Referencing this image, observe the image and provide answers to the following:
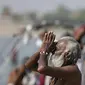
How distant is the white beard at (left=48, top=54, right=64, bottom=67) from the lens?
6.35 meters

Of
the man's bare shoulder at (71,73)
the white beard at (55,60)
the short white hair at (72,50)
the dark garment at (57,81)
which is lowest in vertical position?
the dark garment at (57,81)

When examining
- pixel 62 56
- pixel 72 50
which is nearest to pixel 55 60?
pixel 62 56

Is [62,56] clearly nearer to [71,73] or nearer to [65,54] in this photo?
[65,54]

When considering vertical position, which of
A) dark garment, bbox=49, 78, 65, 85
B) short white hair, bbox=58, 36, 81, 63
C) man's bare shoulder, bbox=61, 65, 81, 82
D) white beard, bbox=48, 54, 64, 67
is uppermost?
short white hair, bbox=58, 36, 81, 63

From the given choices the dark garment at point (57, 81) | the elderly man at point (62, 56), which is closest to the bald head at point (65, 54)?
the elderly man at point (62, 56)

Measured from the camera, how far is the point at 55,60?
6.40m

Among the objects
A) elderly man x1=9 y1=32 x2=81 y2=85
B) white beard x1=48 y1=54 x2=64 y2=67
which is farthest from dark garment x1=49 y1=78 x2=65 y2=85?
white beard x1=48 y1=54 x2=64 y2=67

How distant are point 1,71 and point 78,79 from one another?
4986 millimetres

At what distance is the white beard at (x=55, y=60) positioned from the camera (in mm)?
6352

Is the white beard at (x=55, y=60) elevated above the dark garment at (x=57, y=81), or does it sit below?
above

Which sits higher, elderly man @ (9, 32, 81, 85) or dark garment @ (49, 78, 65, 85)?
elderly man @ (9, 32, 81, 85)

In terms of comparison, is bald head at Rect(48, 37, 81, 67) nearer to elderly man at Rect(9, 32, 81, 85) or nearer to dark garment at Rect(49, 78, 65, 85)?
elderly man at Rect(9, 32, 81, 85)

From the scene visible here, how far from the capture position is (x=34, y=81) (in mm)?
11438

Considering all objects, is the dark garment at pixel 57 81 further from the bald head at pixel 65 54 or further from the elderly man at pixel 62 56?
the bald head at pixel 65 54
